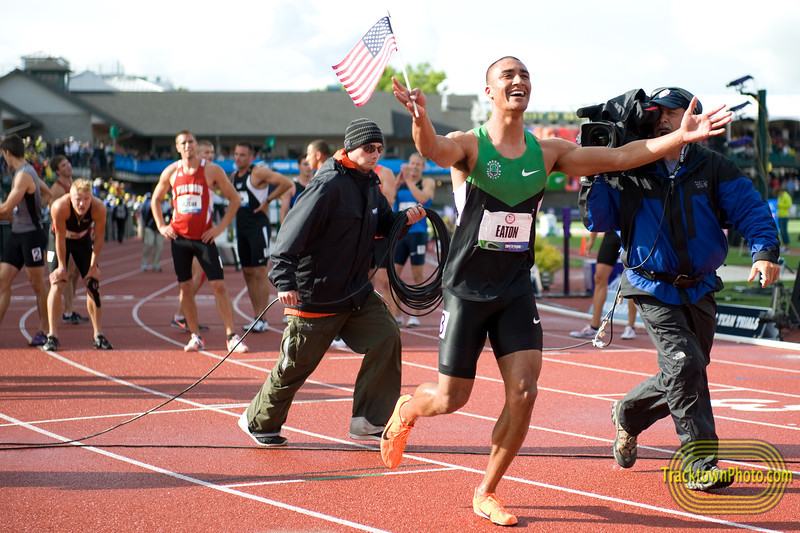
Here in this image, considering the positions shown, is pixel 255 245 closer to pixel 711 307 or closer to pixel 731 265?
pixel 711 307

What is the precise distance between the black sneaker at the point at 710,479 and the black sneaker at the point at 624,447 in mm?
434

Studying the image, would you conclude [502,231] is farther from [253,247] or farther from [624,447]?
[253,247]

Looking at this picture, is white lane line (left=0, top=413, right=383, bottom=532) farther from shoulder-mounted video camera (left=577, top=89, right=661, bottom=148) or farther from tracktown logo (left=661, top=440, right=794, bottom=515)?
shoulder-mounted video camera (left=577, top=89, right=661, bottom=148)

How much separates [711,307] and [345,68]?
9.19 feet

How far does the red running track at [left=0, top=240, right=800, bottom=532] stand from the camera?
4.57m

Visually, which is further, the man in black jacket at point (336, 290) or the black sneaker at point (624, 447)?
the man in black jacket at point (336, 290)

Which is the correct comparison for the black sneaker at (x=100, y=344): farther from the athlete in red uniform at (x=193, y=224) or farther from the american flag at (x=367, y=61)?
the american flag at (x=367, y=61)

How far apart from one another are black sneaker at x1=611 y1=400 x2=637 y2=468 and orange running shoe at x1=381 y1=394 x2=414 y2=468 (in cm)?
127

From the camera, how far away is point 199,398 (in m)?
7.59

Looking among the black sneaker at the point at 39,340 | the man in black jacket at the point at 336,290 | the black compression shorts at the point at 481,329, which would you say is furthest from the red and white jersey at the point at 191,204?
the black compression shorts at the point at 481,329

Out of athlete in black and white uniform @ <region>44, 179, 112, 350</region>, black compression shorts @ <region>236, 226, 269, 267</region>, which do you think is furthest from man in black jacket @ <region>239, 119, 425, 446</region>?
black compression shorts @ <region>236, 226, 269, 267</region>

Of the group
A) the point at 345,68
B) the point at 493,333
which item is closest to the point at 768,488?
the point at 493,333

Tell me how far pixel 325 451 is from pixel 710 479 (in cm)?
238

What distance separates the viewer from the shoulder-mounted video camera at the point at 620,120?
500 centimetres
